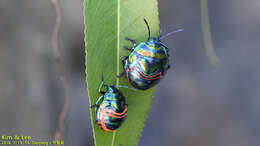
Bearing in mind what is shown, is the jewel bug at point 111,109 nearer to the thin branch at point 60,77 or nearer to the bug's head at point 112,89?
the bug's head at point 112,89

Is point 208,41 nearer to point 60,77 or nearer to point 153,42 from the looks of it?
point 153,42

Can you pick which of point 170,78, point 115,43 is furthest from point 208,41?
point 115,43

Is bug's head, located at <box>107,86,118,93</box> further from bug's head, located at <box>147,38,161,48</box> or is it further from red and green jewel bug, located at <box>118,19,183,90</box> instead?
bug's head, located at <box>147,38,161,48</box>

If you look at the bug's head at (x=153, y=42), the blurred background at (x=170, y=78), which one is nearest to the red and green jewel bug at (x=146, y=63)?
the bug's head at (x=153, y=42)

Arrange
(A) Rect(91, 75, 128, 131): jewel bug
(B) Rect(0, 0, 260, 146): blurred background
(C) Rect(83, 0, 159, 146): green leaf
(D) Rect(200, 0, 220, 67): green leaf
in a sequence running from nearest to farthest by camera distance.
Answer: (C) Rect(83, 0, 159, 146): green leaf → (A) Rect(91, 75, 128, 131): jewel bug → (D) Rect(200, 0, 220, 67): green leaf → (B) Rect(0, 0, 260, 146): blurred background

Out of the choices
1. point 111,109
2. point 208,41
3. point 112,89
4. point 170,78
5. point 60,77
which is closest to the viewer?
point 112,89

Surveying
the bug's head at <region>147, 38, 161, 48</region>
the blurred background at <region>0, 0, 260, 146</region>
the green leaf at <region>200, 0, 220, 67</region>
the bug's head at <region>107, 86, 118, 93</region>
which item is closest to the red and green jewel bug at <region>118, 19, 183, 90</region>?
the bug's head at <region>147, 38, 161, 48</region>
